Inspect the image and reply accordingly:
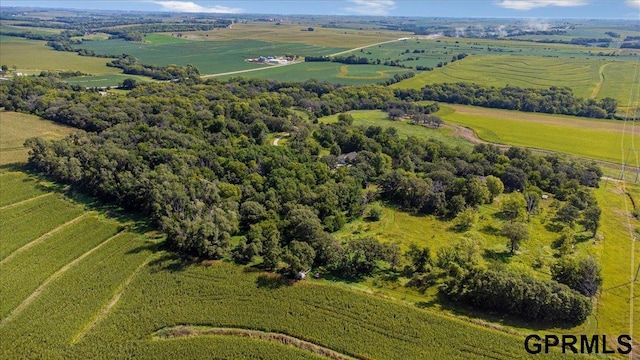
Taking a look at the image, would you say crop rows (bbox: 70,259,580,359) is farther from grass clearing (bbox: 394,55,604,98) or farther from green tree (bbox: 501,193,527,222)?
grass clearing (bbox: 394,55,604,98)

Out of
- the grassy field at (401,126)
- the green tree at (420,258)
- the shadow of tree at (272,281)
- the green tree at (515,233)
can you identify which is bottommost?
the shadow of tree at (272,281)

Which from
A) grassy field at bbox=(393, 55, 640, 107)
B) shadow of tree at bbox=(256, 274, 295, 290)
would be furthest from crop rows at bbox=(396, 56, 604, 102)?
shadow of tree at bbox=(256, 274, 295, 290)

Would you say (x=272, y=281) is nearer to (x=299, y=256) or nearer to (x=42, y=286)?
(x=299, y=256)

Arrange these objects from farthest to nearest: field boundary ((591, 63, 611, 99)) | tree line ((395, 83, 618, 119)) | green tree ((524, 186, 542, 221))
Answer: field boundary ((591, 63, 611, 99)) < tree line ((395, 83, 618, 119)) < green tree ((524, 186, 542, 221))

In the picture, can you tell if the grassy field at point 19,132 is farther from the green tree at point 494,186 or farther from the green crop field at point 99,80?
the green tree at point 494,186

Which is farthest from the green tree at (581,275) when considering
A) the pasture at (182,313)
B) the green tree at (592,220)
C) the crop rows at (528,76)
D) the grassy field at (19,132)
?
the crop rows at (528,76)
